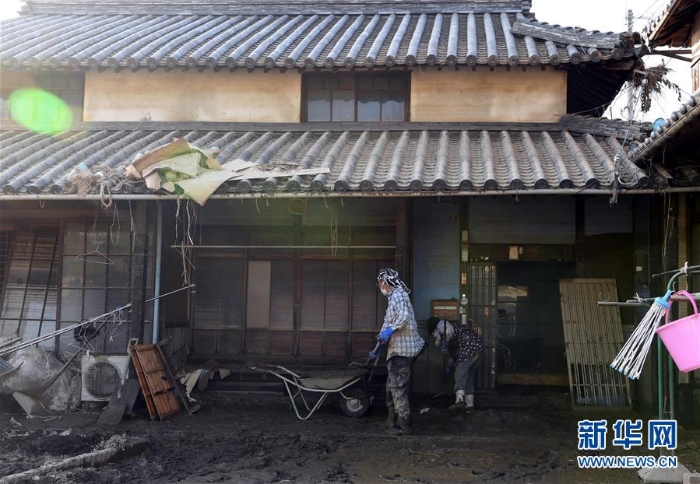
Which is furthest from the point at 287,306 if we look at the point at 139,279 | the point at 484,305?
the point at 484,305

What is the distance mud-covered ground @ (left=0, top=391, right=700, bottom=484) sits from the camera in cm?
720

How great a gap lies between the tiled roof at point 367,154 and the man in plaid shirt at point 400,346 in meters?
1.50

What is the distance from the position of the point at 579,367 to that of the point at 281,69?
7344 mm

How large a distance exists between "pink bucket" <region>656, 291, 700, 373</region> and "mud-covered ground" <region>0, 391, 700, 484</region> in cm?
270

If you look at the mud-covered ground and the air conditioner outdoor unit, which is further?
the air conditioner outdoor unit

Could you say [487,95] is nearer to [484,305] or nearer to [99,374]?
[484,305]

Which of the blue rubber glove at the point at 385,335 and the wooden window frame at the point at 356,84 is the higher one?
the wooden window frame at the point at 356,84

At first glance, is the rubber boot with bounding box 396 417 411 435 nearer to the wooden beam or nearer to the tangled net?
the wooden beam

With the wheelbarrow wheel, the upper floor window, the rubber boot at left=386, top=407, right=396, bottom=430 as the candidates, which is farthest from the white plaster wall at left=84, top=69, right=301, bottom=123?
the rubber boot at left=386, top=407, right=396, bottom=430

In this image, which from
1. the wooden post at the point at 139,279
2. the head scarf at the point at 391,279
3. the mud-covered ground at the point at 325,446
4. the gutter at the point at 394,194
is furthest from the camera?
the wooden post at the point at 139,279

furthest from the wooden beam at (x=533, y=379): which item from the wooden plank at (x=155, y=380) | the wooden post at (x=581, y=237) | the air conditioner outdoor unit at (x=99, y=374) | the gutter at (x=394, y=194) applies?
the air conditioner outdoor unit at (x=99, y=374)

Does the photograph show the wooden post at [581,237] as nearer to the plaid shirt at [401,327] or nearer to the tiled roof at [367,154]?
the tiled roof at [367,154]

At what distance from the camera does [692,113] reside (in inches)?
239

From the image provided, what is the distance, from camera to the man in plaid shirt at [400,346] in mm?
8648
